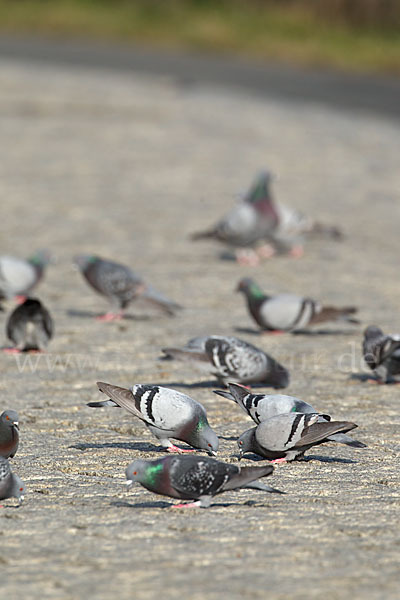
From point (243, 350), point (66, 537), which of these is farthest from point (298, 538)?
point (243, 350)

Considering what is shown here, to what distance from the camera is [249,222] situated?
12.1 meters

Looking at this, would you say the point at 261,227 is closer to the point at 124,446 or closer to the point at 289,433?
the point at 124,446

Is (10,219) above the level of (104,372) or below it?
above

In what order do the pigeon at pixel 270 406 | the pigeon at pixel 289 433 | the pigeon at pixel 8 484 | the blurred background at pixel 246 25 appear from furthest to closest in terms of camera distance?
the blurred background at pixel 246 25
the pigeon at pixel 270 406
the pigeon at pixel 289 433
the pigeon at pixel 8 484

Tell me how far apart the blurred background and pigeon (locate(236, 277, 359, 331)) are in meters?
16.4

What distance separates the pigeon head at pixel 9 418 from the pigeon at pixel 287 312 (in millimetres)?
3789

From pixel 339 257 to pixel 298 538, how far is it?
25.5 ft

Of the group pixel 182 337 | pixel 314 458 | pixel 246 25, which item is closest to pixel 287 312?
pixel 182 337

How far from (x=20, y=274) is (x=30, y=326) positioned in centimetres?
169

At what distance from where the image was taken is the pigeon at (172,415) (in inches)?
221

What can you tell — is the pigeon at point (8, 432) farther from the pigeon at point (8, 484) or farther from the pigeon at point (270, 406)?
the pigeon at point (270, 406)

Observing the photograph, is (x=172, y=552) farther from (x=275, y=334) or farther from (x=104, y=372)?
(x=275, y=334)

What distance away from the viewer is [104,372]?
304 inches

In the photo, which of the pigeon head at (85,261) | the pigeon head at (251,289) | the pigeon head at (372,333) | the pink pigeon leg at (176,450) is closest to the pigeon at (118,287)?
the pigeon head at (85,261)
